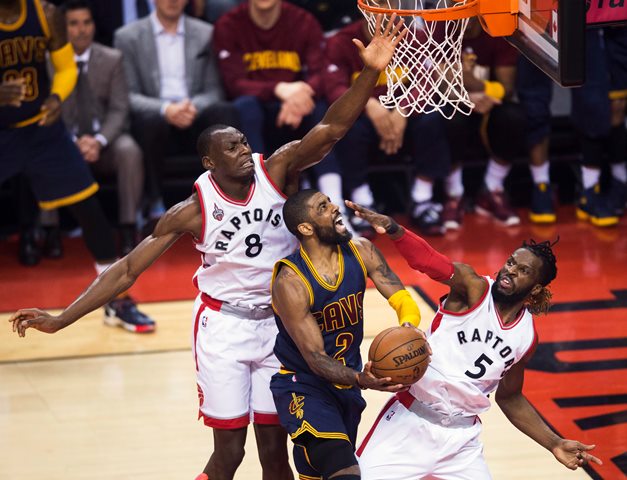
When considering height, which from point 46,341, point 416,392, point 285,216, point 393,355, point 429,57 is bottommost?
point 46,341

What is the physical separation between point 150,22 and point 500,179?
2.96m

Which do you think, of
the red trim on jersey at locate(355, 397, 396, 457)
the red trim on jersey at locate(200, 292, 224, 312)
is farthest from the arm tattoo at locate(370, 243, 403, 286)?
the red trim on jersey at locate(200, 292, 224, 312)

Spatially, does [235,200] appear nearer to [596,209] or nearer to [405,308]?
[405,308]

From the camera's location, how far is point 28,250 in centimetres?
846

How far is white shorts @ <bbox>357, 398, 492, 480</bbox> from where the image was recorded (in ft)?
14.9

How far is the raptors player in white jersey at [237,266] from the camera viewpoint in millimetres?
4867

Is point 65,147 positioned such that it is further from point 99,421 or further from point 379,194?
point 379,194

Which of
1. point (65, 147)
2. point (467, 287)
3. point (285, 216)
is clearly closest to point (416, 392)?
point (467, 287)

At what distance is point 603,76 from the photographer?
866 centimetres

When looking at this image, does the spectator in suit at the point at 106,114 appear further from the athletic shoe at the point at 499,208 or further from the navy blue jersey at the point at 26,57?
the athletic shoe at the point at 499,208

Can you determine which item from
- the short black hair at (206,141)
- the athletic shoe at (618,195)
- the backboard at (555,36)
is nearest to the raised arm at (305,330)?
the short black hair at (206,141)

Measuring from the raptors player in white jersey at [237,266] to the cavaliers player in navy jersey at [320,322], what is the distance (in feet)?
0.85

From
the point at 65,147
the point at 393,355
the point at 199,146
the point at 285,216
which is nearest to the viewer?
the point at 393,355

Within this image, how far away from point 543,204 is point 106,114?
11.3 feet
